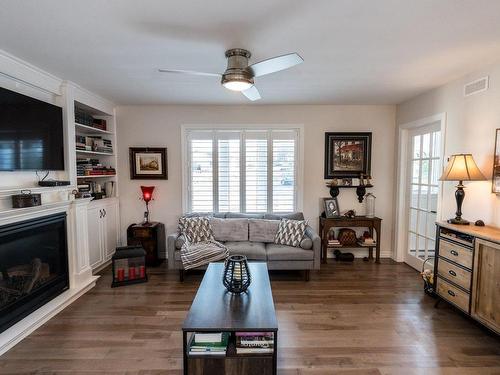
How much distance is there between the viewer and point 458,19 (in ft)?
6.03

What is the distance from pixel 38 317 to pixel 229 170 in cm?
294

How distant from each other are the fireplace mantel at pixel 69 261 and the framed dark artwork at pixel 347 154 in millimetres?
3613

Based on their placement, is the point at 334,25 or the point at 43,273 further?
the point at 43,273

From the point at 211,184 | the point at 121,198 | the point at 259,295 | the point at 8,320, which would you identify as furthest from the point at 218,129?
the point at 8,320

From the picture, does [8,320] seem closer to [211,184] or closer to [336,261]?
[211,184]

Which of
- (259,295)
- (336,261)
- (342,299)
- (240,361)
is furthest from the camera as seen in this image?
(336,261)

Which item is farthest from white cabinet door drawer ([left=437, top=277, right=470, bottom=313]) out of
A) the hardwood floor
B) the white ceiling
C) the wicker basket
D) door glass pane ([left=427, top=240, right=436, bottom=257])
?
the white ceiling

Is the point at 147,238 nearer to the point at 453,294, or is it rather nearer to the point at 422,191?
the point at 453,294

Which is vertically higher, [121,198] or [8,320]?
[121,198]

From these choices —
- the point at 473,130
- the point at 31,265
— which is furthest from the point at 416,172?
the point at 31,265

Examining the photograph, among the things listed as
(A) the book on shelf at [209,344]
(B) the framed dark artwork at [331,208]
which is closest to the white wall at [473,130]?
(B) the framed dark artwork at [331,208]

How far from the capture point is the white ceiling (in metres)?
1.71

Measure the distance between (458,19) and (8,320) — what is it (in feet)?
14.2

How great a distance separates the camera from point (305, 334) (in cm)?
238
